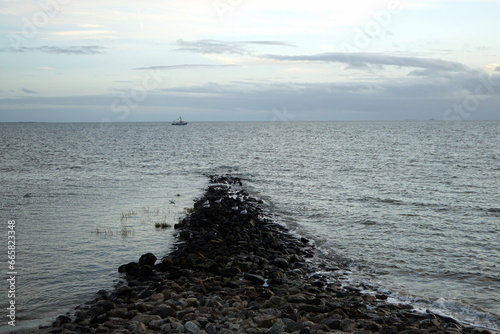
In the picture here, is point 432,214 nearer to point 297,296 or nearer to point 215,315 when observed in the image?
point 297,296

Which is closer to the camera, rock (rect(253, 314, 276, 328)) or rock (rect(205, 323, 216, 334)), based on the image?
rock (rect(205, 323, 216, 334))

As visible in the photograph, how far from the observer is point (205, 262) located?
549 inches

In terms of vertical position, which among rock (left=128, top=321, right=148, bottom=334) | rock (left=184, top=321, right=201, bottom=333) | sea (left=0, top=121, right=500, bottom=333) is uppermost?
rock (left=184, top=321, right=201, bottom=333)

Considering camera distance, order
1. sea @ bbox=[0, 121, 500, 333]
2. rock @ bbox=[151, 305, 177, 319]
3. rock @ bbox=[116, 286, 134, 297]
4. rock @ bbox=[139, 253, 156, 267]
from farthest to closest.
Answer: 1. rock @ bbox=[139, 253, 156, 267]
2. sea @ bbox=[0, 121, 500, 333]
3. rock @ bbox=[116, 286, 134, 297]
4. rock @ bbox=[151, 305, 177, 319]

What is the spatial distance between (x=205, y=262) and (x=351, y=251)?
A: 6.20 metres

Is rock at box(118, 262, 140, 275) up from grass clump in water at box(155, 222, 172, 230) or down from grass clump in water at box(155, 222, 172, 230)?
up

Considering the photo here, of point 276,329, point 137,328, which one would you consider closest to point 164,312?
point 137,328

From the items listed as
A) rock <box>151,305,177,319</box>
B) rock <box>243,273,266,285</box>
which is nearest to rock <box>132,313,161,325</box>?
rock <box>151,305,177,319</box>

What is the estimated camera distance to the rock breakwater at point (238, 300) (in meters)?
9.05

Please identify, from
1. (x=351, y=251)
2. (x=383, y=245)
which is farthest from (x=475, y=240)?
(x=351, y=251)

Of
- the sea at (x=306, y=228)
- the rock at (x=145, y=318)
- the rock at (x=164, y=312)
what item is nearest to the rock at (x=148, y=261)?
the sea at (x=306, y=228)

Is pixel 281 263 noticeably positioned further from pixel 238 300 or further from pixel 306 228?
pixel 306 228

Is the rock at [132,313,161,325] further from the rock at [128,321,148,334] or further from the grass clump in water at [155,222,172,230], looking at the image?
the grass clump in water at [155,222,172,230]

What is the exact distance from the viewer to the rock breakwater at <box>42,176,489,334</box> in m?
9.05
